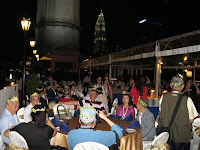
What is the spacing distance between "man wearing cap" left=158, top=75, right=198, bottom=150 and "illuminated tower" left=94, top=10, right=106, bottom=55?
9466 centimetres

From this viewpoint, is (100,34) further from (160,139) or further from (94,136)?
(94,136)

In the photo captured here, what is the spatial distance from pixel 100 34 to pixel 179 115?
98581mm

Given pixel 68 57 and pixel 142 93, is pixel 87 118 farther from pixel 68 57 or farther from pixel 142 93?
pixel 68 57

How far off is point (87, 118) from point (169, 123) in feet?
6.50

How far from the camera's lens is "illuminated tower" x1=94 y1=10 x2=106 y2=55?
3890 inches

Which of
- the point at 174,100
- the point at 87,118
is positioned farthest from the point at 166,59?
the point at 87,118

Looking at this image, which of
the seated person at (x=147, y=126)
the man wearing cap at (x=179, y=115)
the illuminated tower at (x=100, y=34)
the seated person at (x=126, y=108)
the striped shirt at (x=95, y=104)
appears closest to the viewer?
the man wearing cap at (x=179, y=115)

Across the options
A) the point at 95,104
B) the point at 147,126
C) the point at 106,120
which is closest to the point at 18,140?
the point at 106,120

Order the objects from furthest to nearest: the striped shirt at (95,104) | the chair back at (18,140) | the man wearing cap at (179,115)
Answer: the striped shirt at (95,104), the man wearing cap at (179,115), the chair back at (18,140)

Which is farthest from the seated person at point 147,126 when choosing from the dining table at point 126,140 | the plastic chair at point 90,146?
the plastic chair at point 90,146

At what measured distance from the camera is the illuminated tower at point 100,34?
9881 centimetres

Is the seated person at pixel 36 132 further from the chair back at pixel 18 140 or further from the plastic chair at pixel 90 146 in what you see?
the plastic chair at pixel 90 146

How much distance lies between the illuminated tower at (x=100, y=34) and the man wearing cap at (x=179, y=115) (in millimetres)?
94659

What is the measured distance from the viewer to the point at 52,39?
44750 millimetres
